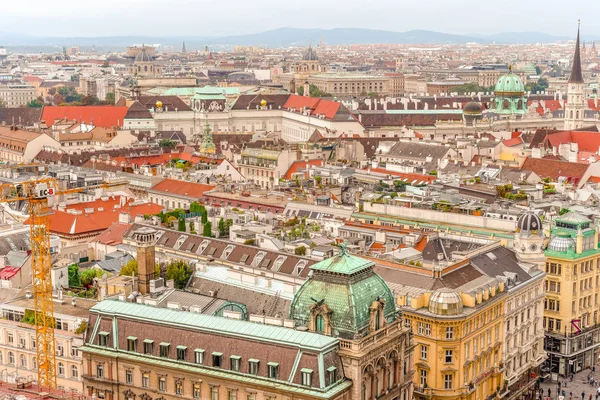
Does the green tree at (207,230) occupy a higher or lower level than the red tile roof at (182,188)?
higher

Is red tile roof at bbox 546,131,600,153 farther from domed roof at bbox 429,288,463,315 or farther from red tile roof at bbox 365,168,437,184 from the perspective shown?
domed roof at bbox 429,288,463,315

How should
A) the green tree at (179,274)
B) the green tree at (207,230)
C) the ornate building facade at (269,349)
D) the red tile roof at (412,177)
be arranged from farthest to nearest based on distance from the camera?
the red tile roof at (412,177)
the green tree at (207,230)
the green tree at (179,274)
the ornate building facade at (269,349)

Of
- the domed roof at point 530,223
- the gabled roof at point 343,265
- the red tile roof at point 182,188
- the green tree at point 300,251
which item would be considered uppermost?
the gabled roof at point 343,265

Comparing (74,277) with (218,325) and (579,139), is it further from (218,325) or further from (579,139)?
(579,139)

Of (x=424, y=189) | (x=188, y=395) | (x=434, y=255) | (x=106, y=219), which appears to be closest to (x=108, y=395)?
(x=188, y=395)

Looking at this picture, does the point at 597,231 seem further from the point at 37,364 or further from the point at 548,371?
the point at 37,364

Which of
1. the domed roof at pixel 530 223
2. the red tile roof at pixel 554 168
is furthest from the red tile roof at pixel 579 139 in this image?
the domed roof at pixel 530 223

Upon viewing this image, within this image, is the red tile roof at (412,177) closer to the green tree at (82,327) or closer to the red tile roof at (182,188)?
the red tile roof at (182,188)
